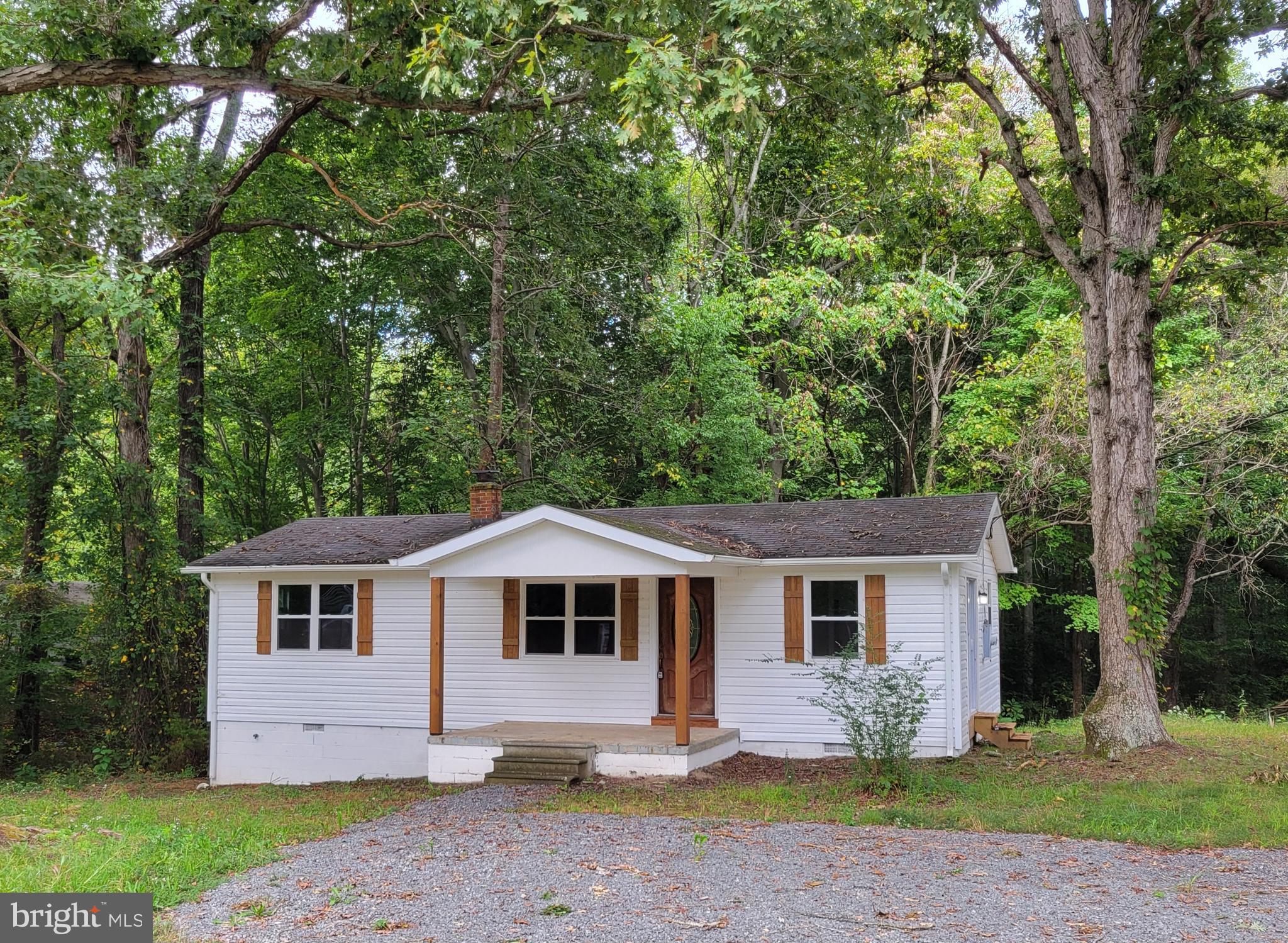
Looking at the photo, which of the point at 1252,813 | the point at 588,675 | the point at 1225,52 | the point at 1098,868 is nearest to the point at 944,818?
the point at 1098,868

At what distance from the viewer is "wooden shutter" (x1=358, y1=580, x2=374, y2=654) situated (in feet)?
46.7

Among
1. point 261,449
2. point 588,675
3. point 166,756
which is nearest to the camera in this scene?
point 588,675

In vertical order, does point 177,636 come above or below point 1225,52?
below

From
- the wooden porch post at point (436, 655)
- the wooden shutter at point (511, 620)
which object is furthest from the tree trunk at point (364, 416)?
the wooden porch post at point (436, 655)

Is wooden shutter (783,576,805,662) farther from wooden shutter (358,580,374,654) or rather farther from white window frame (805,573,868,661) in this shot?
wooden shutter (358,580,374,654)

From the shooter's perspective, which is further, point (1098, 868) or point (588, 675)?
point (588, 675)

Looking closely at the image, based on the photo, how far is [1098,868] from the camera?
264 inches

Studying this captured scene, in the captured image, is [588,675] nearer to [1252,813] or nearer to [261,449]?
[1252,813]

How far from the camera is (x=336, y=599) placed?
1451cm

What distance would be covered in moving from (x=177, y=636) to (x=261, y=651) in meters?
2.55

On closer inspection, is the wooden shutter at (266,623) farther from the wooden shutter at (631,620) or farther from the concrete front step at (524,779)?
the wooden shutter at (631,620)

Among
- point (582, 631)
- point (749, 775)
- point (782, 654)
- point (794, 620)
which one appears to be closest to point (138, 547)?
point (582, 631)

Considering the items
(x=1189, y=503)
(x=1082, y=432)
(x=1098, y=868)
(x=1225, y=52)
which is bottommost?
(x=1098, y=868)

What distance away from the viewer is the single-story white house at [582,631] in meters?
11.8
